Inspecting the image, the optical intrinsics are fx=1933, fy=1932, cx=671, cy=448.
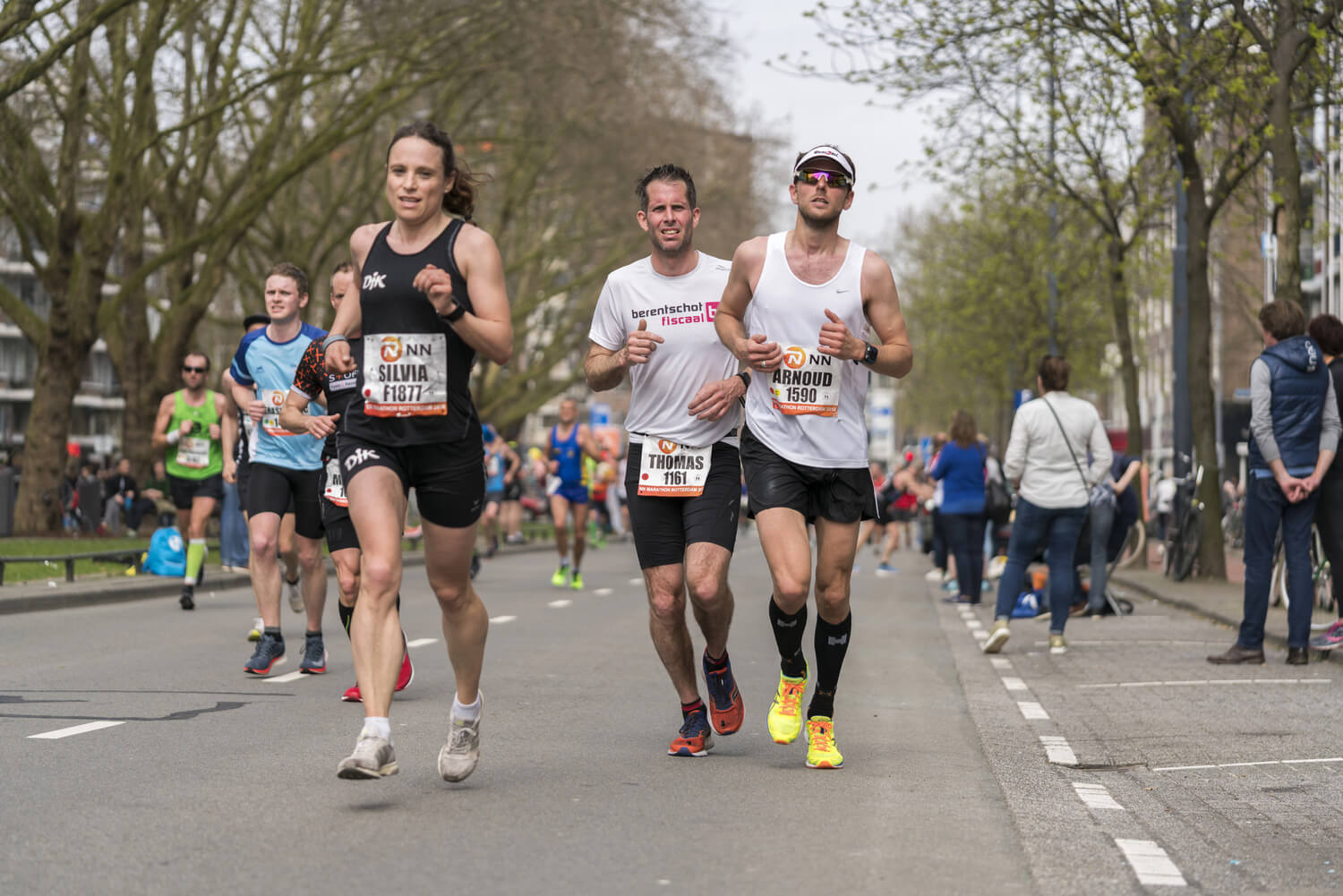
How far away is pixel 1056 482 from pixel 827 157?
6613 mm

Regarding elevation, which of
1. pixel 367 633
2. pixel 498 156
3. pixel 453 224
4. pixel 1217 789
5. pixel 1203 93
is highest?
pixel 498 156

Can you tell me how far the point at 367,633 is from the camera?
5902 mm

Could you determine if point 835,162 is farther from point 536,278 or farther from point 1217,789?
point 536,278

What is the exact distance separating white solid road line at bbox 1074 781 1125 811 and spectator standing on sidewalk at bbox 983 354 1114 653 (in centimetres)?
608

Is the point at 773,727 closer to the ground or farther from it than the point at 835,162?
closer to the ground

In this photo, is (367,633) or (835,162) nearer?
(367,633)

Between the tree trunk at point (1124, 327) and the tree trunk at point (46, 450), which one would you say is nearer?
the tree trunk at point (46, 450)

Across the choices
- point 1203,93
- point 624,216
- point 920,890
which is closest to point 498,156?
point 624,216

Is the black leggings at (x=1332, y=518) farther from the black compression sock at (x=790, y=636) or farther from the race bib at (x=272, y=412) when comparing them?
the race bib at (x=272, y=412)

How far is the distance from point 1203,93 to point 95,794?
15.5 m

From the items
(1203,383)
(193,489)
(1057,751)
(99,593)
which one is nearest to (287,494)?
(1057,751)

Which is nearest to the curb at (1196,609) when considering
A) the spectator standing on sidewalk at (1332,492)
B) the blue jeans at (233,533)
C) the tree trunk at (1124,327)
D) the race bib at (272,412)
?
the spectator standing on sidewalk at (1332,492)

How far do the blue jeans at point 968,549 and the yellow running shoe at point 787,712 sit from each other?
1228 centimetres

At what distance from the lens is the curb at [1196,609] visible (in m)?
13.0
